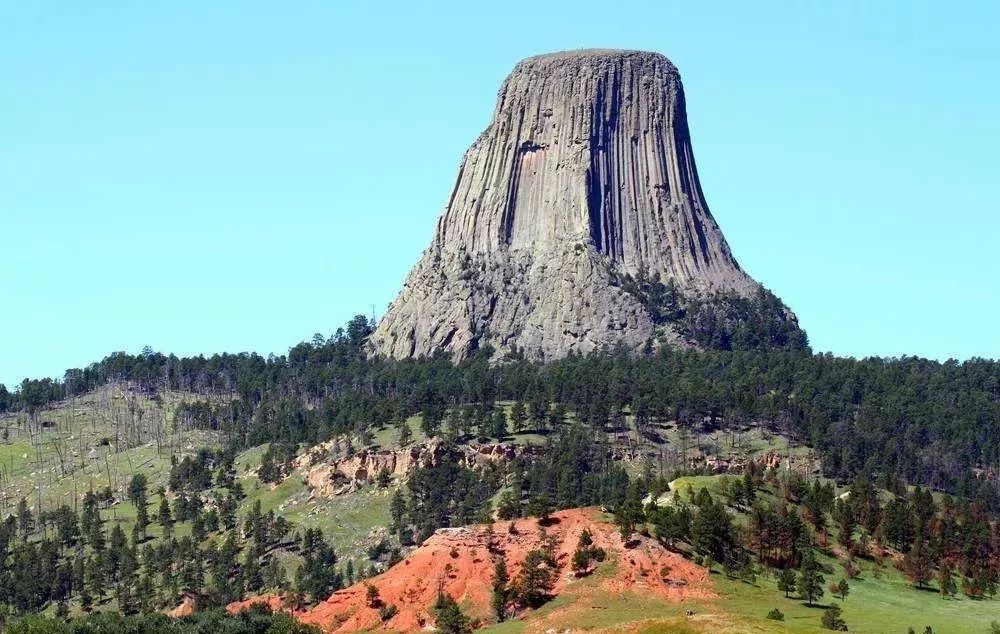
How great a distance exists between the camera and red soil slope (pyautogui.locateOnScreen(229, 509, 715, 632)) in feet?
552

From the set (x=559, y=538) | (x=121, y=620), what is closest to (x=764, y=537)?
(x=559, y=538)

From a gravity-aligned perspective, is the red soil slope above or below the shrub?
above

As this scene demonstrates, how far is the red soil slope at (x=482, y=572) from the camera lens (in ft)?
552

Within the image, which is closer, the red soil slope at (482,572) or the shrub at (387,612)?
the red soil slope at (482,572)

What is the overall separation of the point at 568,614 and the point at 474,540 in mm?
20845

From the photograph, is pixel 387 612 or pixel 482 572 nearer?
pixel 387 612

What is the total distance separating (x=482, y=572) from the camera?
17425 cm

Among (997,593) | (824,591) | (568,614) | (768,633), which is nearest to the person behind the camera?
(768,633)

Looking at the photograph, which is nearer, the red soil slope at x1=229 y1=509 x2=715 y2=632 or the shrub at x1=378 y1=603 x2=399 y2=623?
the red soil slope at x1=229 y1=509 x2=715 y2=632

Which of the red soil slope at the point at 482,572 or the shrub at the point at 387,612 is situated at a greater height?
the red soil slope at the point at 482,572

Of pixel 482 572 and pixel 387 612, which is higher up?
pixel 482 572

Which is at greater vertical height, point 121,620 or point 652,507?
point 652,507

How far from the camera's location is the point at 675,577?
553 ft

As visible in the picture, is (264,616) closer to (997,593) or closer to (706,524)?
(706,524)
